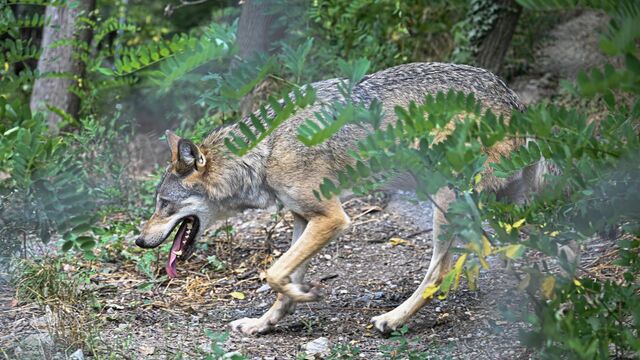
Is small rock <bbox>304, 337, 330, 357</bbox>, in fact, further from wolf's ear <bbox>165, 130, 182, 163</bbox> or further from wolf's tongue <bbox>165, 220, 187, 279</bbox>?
wolf's ear <bbox>165, 130, 182, 163</bbox>

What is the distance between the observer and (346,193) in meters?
6.31

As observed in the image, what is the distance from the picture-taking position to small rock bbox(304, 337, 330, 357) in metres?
5.57

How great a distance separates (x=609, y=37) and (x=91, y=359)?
3.52 meters

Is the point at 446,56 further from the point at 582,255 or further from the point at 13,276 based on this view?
the point at 13,276

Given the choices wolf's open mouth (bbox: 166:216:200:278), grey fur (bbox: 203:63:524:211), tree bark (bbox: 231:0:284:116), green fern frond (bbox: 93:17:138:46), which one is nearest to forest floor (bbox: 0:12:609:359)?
wolf's open mouth (bbox: 166:216:200:278)

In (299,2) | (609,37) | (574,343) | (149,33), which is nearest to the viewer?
(609,37)

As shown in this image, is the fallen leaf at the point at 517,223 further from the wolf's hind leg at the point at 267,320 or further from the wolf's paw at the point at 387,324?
the wolf's hind leg at the point at 267,320

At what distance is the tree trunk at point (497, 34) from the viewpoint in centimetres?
996

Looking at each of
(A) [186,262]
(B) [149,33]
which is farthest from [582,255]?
(B) [149,33]

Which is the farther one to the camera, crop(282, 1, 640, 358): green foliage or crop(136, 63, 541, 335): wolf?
crop(136, 63, 541, 335): wolf

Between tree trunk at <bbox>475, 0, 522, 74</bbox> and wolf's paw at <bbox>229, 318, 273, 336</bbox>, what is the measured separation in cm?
503

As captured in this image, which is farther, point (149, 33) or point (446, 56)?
point (149, 33)

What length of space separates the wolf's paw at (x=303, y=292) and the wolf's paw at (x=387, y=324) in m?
0.47

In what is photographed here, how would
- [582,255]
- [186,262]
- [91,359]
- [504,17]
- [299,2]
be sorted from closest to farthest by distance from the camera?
[91,359]
[582,255]
[186,262]
[299,2]
[504,17]
